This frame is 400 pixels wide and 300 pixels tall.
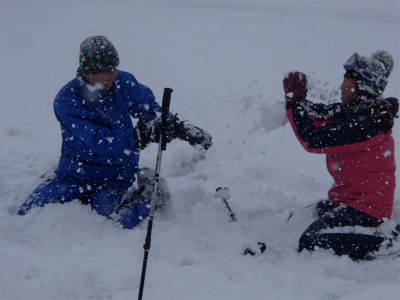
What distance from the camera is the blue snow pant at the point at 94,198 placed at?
4.21 metres

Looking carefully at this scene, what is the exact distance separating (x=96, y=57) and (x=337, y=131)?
2.47 metres

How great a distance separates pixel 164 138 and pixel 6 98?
6.07 meters

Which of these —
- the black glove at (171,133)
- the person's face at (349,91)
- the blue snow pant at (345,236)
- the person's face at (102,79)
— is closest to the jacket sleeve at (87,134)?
the black glove at (171,133)

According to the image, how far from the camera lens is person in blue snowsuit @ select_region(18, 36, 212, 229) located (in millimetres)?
3850

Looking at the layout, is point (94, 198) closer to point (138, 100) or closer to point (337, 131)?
point (138, 100)

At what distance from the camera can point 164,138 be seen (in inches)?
136

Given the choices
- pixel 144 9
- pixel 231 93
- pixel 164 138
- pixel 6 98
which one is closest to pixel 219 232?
pixel 164 138

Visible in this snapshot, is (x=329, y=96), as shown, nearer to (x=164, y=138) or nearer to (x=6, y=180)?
(x=164, y=138)

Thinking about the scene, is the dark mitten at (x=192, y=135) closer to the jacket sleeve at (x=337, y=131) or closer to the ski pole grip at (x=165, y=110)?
the ski pole grip at (x=165, y=110)

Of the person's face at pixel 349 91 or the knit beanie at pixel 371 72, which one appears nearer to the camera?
the knit beanie at pixel 371 72

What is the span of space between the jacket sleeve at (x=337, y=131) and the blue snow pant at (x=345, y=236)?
0.68 meters

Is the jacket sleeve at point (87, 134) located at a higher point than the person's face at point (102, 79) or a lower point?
lower

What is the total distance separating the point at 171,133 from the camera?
12.1 feet

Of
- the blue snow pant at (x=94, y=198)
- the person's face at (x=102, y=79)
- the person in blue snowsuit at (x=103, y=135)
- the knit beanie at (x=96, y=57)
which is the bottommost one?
the blue snow pant at (x=94, y=198)
